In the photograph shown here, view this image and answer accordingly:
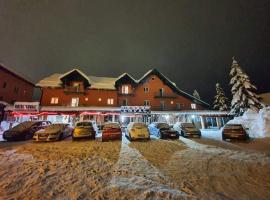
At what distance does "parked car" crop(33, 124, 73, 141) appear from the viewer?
12.2 metres

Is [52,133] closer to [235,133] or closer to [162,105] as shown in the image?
[235,133]

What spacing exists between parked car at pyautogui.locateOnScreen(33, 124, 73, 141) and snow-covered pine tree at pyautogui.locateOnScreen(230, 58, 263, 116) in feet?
79.4

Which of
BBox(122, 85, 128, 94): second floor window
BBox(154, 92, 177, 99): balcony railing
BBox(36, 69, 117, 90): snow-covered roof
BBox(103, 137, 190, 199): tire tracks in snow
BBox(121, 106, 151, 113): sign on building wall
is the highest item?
BBox(36, 69, 117, 90): snow-covered roof

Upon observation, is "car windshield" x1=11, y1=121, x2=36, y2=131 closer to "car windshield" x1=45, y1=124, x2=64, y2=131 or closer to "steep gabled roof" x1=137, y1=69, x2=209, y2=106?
"car windshield" x1=45, y1=124, x2=64, y2=131

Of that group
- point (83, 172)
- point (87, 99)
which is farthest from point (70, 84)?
point (83, 172)

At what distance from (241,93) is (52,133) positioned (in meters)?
25.7

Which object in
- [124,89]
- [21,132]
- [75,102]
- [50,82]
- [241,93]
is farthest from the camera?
[124,89]

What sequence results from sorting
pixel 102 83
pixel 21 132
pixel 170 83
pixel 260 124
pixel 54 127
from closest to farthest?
pixel 21 132 < pixel 54 127 < pixel 260 124 < pixel 102 83 < pixel 170 83

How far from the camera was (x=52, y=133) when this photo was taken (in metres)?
12.6

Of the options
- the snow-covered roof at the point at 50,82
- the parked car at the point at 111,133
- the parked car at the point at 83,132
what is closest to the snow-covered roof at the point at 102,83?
the snow-covered roof at the point at 50,82

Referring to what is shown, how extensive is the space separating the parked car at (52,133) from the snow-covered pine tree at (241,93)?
2420cm

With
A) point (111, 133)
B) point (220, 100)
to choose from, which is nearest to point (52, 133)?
point (111, 133)

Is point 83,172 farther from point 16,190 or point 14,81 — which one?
point 14,81

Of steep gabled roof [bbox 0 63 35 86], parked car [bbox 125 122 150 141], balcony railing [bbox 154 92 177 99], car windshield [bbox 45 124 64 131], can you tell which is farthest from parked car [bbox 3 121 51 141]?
balcony railing [bbox 154 92 177 99]
